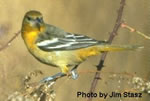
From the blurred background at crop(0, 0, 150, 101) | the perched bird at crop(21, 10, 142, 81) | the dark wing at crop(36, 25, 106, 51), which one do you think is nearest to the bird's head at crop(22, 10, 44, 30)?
the perched bird at crop(21, 10, 142, 81)

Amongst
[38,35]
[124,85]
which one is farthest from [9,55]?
[124,85]

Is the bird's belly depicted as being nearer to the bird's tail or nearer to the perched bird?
the perched bird

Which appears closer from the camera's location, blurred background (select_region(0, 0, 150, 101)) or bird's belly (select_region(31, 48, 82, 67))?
bird's belly (select_region(31, 48, 82, 67))

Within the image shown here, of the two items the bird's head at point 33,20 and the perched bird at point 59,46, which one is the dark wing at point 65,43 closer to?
the perched bird at point 59,46

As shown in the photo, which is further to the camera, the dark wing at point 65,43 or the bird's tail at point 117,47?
the dark wing at point 65,43

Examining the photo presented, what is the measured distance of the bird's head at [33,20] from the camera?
342 centimetres

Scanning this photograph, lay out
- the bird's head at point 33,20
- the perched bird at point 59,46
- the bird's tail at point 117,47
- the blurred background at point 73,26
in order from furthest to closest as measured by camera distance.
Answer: the blurred background at point 73,26
the bird's head at point 33,20
the perched bird at point 59,46
the bird's tail at point 117,47

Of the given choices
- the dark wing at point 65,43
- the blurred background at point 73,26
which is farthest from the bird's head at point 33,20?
the blurred background at point 73,26

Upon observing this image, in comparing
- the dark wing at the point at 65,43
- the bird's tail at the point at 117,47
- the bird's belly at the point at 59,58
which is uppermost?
the bird's tail at the point at 117,47

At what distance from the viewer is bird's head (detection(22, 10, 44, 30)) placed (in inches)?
135

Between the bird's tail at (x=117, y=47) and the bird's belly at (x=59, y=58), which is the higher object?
the bird's tail at (x=117, y=47)

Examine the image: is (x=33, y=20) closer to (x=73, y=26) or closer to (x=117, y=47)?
(x=117, y=47)

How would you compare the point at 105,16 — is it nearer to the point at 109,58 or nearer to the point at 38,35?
the point at 109,58

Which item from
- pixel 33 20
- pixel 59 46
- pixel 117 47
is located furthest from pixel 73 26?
pixel 117 47
